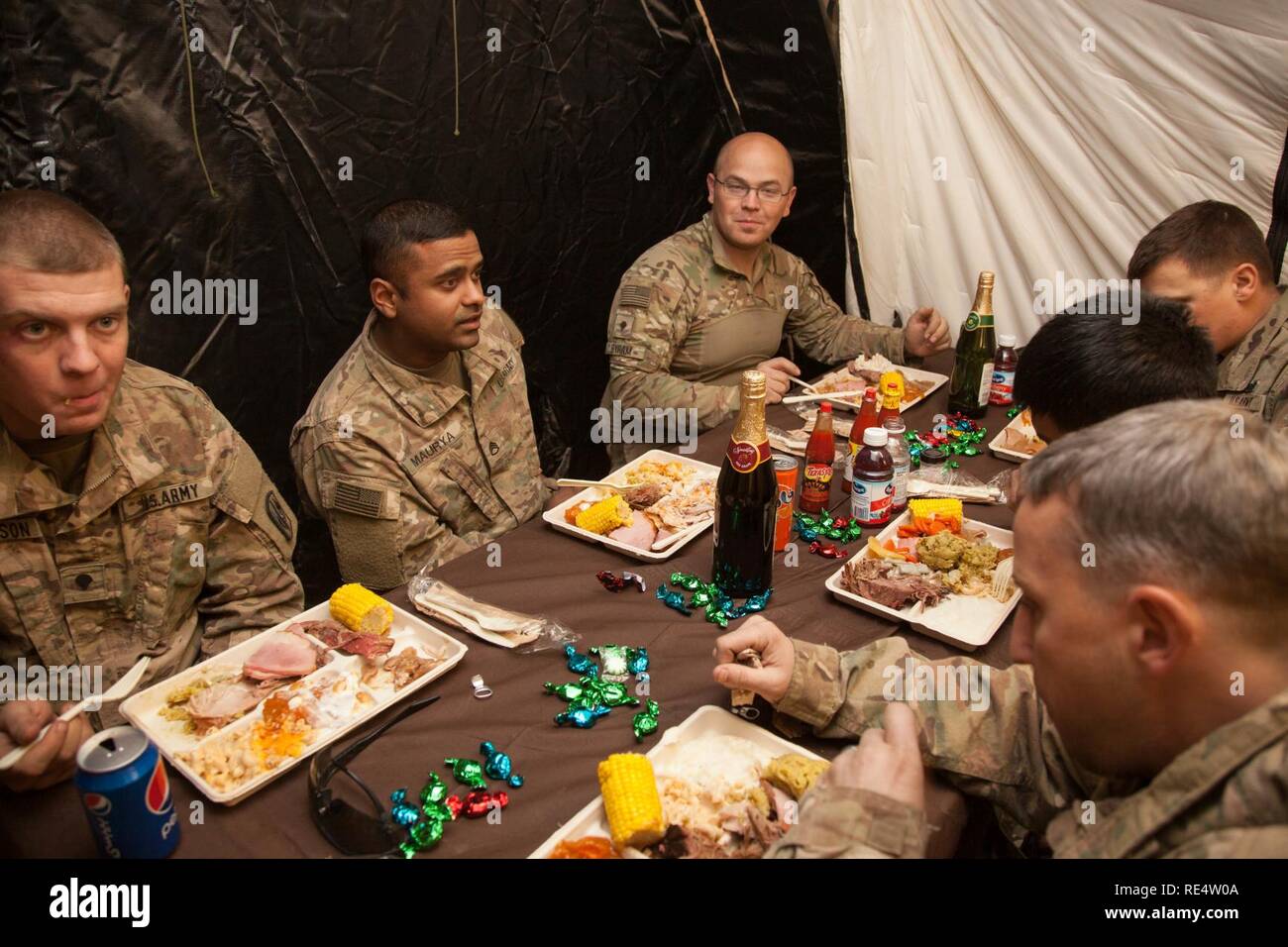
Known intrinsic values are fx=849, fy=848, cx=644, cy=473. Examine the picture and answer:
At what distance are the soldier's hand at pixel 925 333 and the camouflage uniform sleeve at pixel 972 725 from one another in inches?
93.0

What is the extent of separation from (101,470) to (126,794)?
1.15 m

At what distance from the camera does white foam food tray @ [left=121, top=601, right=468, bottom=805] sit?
1.60 meters

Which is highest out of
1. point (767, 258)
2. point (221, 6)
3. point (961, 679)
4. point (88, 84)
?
point (221, 6)

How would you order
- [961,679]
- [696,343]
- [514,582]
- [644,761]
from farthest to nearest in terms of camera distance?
[696,343] → [514,582] → [961,679] → [644,761]

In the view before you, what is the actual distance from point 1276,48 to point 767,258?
2.12 metres

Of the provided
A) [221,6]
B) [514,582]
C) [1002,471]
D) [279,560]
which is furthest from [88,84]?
[1002,471]

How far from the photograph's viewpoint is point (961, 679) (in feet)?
5.84

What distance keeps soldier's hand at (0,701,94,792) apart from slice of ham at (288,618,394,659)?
509 millimetres

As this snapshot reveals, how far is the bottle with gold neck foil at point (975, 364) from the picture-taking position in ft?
10.7

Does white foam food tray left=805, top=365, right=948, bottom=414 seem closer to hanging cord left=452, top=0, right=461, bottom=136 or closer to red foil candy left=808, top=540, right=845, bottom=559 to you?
red foil candy left=808, top=540, right=845, bottom=559

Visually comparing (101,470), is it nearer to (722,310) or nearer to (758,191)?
(722,310)

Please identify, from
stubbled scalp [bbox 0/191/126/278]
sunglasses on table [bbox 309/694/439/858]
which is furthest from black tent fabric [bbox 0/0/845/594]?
sunglasses on table [bbox 309/694/439/858]
